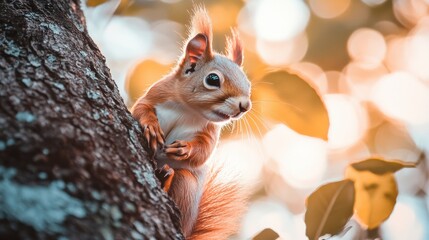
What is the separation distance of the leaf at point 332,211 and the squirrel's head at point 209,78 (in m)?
0.63

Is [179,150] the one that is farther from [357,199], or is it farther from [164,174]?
[357,199]

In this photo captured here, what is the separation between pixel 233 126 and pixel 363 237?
0.92 metres

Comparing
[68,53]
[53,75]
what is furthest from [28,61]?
[68,53]

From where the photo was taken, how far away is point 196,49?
2.55 metres

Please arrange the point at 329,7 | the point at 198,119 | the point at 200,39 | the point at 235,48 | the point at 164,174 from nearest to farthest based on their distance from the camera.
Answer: the point at 164,174
the point at 198,119
the point at 200,39
the point at 235,48
the point at 329,7

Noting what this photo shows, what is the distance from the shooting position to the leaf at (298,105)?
5.40ft

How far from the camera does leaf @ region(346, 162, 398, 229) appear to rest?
1.75 meters

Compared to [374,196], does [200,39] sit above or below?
above

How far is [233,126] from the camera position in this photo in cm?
251

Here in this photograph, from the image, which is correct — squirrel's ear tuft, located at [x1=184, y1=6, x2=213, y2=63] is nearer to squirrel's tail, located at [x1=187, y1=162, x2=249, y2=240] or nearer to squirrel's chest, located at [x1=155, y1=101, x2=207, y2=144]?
squirrel's chest, located at [x1=155, y1=101, x2=207, y2=144]

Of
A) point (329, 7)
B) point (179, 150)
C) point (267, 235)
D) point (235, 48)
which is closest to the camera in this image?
point (267, 235)

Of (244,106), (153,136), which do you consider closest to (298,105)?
(153,136)

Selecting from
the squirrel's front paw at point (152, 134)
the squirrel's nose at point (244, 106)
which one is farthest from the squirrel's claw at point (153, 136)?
the squirrel's nose at point (244, 106)

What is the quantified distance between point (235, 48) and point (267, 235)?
1.28 m
